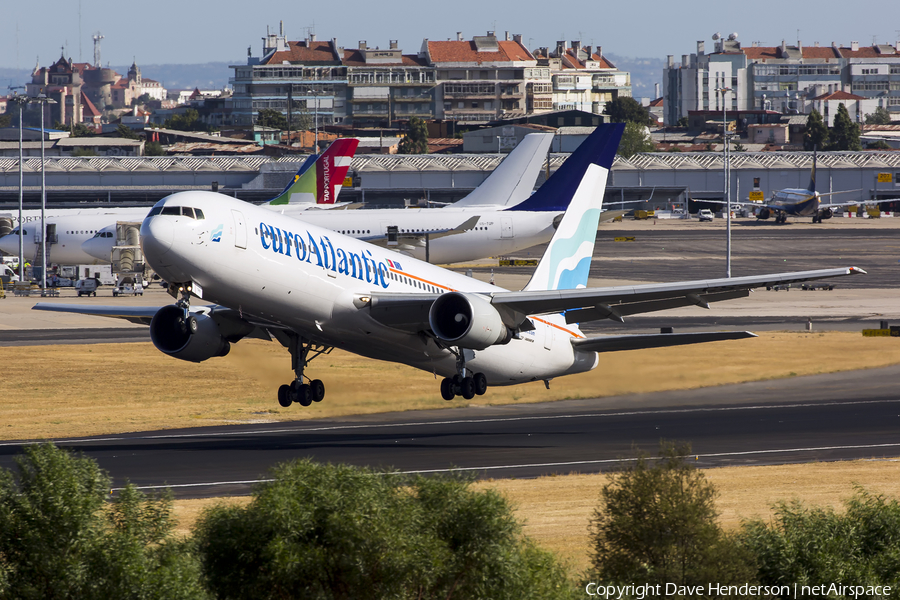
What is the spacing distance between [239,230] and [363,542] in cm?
2015

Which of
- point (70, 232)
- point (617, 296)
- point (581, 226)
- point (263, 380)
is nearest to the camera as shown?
point (617, 296)

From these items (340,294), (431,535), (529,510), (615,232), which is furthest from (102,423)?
(615,232)

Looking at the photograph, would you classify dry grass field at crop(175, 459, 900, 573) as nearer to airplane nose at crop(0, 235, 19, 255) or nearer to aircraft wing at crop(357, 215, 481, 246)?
aircraft wing at crop(357, 215, 481, 246)

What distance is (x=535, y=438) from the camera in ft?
160

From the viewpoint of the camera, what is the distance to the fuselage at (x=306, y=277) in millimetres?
33594

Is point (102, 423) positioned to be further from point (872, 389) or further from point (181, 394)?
point (872, 389)

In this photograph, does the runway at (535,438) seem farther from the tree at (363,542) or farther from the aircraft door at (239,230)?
the tree at (363,542)

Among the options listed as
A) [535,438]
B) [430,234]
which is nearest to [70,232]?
[430,234]

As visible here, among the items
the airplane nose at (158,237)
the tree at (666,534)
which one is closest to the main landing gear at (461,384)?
the airplane nose at (158,237)

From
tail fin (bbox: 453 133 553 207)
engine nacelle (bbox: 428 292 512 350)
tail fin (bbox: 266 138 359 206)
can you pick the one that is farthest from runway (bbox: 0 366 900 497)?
tail fin (bbox: 266 138 359 206)

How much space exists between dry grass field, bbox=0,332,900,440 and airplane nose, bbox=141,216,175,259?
13.6 metres

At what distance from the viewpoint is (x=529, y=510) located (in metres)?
34.3

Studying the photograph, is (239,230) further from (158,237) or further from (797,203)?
(797,203)

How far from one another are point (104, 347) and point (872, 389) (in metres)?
48.3
